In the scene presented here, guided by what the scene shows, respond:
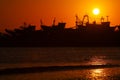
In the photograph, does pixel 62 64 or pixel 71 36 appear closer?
pixel 62 64

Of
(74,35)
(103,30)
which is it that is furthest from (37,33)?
(103,30)

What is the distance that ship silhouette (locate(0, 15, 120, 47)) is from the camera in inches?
6309

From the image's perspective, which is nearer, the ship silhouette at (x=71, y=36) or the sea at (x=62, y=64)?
the sea at (x=62, y=64)

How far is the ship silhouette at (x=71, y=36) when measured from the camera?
160 m

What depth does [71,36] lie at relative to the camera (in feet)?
534

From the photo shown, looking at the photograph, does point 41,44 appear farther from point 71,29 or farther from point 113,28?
point 113,28

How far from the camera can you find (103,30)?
531 ft

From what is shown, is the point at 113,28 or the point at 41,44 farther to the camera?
the point at 113,28

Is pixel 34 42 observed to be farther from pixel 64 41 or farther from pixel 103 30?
pixel 103 30

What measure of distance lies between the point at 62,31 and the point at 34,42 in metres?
13.1

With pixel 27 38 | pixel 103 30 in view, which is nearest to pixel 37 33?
pixel 27 38

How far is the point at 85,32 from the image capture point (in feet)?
531

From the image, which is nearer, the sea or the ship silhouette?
the sea

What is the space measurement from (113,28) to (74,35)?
18548mm
